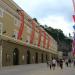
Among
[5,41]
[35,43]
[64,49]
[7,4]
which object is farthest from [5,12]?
[64,49]

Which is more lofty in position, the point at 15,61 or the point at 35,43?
the point at 35,43

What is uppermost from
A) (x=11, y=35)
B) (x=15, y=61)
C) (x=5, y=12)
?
(x=5, y=12)

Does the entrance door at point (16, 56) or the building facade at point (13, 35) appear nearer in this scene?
the building facade at point (13, 35)

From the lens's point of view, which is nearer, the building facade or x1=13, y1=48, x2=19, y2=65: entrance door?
the building facade

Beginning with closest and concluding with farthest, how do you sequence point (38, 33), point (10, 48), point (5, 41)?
point (5, 41) → point (10, 48) → point (38, 33)

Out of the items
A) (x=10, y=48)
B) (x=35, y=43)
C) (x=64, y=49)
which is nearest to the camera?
(x=10, y=48)

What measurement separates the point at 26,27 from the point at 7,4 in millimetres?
20946

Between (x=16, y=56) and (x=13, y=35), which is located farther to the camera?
(x=16, y=56)

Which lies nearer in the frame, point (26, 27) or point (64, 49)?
point (26, 27)

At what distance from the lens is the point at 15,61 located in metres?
71.2

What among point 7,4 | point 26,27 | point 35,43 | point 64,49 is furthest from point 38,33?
point 64,49

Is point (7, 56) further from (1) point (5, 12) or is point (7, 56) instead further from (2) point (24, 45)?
(2) point (24, 45)

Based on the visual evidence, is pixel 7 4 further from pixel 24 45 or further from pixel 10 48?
pixel 24 45

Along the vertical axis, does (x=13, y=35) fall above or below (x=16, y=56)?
above
